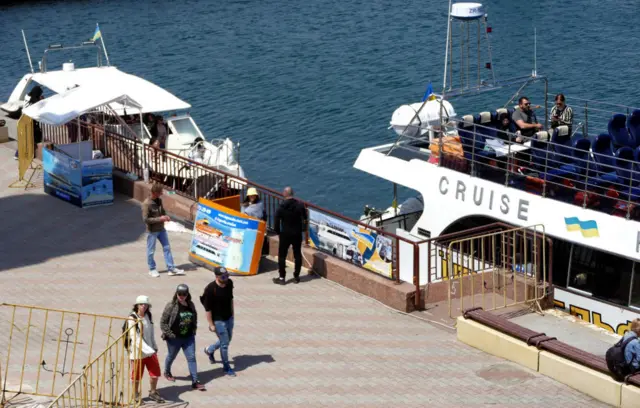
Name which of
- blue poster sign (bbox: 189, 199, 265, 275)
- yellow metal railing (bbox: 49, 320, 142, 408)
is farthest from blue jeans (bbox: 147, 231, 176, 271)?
yellow metal railing (bbox: 49, 320, 142, 408)

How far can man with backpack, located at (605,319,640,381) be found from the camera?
42.2ft

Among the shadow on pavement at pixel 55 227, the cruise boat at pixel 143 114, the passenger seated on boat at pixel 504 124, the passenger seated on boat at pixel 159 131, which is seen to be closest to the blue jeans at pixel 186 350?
the shadow on pavement at pixel 55 227

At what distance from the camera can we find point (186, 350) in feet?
44.0

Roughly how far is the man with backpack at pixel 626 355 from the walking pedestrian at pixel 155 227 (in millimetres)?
7788

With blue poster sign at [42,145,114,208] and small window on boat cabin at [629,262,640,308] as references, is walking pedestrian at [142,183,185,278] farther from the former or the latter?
small window on boat cabin at [629,262,640,308]

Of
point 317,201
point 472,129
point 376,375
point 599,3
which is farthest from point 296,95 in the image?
point 376,375

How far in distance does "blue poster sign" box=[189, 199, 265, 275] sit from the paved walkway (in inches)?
11.6

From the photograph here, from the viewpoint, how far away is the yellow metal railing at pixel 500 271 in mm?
16375

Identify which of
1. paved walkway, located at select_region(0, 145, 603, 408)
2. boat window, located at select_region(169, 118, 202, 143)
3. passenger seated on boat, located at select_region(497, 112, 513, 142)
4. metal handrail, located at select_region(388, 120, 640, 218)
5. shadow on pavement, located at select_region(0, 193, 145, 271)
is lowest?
paved walkway, located at select_region(0, 145, 603, 408)

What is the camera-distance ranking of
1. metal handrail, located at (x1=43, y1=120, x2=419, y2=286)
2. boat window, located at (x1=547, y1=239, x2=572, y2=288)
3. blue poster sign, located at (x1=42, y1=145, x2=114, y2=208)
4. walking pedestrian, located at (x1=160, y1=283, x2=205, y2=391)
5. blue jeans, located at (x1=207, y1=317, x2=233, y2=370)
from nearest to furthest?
walking pedestrian, located at (x1=160, y1=283, x2=205, y2=391) < blue jeans, located at (x1=207, y1=317, x2=233, y2=370) < boat window, located at (x1=547, y1=239, x2=572, y2=288) < metal handrail, located at (x1=43, y1=120, x2=419, y2=286) < blue poster sign, located at (x1=42, y1=145, x2=114, y2=208)

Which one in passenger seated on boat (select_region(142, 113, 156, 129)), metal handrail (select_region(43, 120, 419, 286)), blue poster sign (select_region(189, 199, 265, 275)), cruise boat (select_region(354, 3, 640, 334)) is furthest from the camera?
passenger seated on boat (select_region(142, 113, 156, 129))

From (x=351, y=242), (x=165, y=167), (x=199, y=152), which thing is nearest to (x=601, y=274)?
(x=351, y=242)

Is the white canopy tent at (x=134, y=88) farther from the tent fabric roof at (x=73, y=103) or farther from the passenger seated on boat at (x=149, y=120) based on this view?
the passenger seated on boat at (x=149, y=120)

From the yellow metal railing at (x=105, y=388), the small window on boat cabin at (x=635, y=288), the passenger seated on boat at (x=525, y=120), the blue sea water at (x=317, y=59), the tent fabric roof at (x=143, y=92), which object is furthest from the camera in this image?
the blue sea water at (x=317, y=59)
